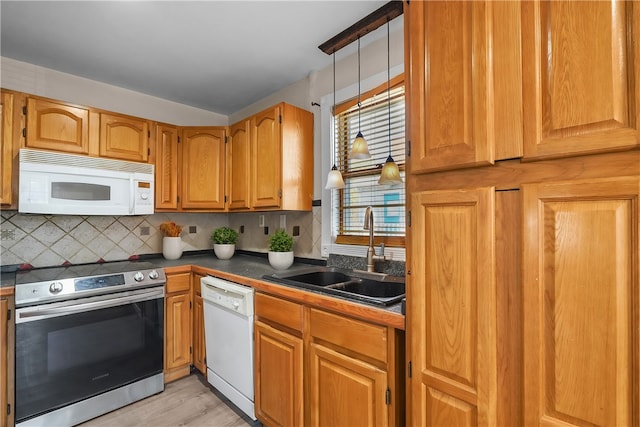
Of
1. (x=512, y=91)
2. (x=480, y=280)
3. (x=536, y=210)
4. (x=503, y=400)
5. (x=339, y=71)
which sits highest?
(x=339, y=71)

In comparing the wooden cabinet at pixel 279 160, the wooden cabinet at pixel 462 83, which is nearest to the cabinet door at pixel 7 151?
the wooden cabinet at pixel 279 160

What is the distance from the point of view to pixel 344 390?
1305 mm

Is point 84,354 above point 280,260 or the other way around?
the other way around

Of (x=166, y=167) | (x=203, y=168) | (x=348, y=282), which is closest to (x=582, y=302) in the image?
(x=348, y=282)

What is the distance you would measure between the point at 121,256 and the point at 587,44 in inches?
125

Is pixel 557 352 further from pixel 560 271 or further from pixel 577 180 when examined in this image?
pixel 577 180

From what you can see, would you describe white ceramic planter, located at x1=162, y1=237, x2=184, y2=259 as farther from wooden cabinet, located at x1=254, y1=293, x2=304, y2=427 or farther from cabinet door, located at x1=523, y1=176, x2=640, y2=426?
cabinet door, located at x1=523, y1=176, x2=640, y2=426

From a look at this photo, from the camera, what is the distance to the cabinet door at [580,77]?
0.69 metres

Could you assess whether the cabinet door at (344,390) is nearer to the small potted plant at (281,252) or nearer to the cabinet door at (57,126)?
the small potted plant at (281,252)

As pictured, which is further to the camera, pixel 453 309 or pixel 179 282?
pixel 179 282

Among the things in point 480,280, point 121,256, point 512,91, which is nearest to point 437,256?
point 480,280

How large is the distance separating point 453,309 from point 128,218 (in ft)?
9.09

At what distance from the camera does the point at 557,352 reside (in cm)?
78

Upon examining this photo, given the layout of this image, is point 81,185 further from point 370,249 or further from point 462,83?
point 462,83
